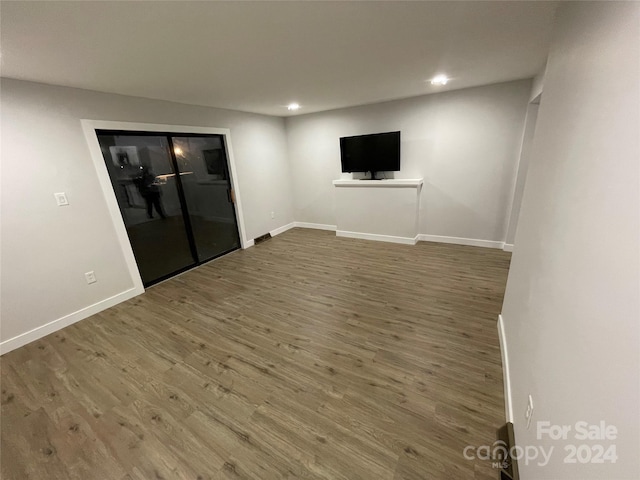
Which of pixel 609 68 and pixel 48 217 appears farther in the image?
pixel 48 217

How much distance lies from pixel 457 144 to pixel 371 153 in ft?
4.25

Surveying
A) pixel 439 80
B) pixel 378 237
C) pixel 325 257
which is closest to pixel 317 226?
pixel 378 237

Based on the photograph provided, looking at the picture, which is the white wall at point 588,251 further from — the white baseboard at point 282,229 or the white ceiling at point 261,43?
the white baseboard at point 282,229

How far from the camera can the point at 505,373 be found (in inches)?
66.9

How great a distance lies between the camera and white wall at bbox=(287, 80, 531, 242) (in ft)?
11.2

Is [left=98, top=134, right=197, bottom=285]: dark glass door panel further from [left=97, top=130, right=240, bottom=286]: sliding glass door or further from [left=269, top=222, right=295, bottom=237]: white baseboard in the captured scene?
[left=269, top=222, right=295, bottom=237]: white baseboard

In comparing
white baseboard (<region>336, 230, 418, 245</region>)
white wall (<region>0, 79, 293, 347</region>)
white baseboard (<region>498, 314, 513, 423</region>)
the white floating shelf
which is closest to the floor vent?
white baseboard (<region>336, 230, 418, 245</region>)

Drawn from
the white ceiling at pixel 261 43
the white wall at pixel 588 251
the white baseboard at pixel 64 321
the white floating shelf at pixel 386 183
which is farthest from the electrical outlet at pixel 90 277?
the white wall at pixel 588 251

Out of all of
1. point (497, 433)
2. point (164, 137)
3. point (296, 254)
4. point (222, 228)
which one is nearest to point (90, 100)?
point (164, 137)

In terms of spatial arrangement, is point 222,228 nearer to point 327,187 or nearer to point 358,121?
point 327,187

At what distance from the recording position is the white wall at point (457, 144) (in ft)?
11.2

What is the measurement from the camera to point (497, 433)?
1.39 m

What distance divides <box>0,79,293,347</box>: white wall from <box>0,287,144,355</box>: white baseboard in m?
0.03

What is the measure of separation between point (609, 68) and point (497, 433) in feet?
5.67
